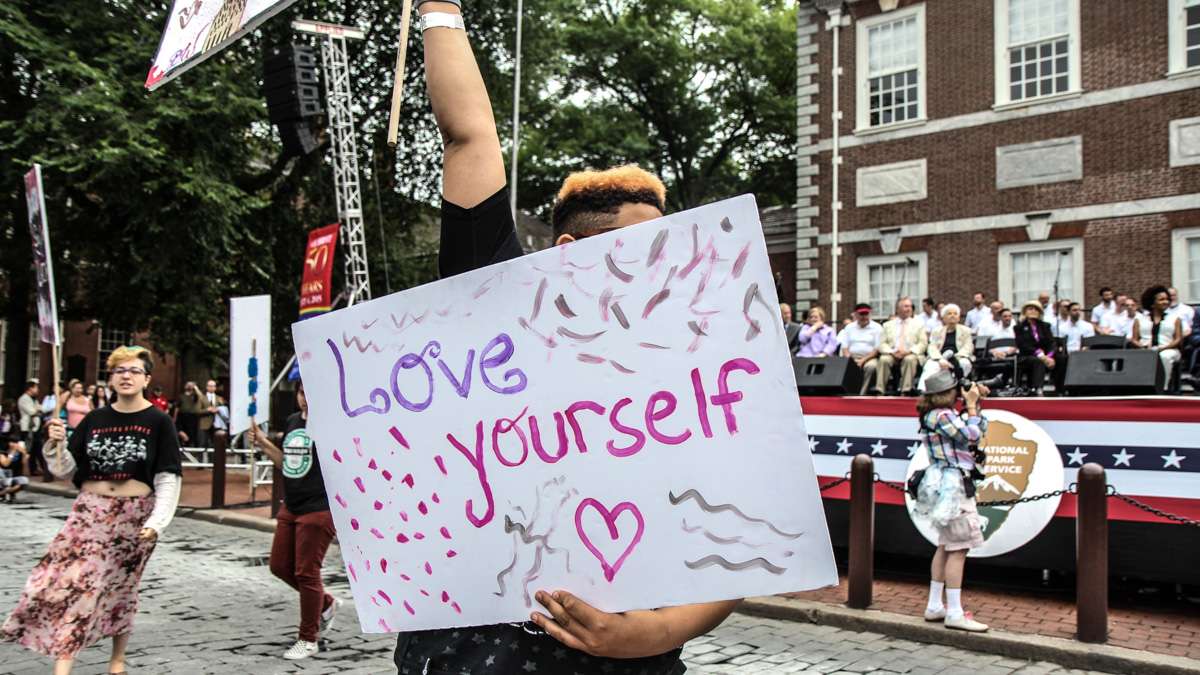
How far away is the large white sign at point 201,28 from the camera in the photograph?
2.22 metres

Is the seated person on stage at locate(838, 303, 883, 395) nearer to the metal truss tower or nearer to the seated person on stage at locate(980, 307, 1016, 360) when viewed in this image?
the seated person on stage at locate(980, 307, 1016, 360)

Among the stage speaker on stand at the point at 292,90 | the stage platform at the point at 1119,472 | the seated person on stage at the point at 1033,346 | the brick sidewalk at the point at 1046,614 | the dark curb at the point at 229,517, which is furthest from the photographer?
the stage speaker on stand at the point at 292,90

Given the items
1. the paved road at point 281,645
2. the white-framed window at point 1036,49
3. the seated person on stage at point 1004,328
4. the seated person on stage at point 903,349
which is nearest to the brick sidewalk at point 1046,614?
the paved road at point 281,645

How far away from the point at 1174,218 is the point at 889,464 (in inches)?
438

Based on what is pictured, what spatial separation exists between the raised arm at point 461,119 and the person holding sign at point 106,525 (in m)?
4.37

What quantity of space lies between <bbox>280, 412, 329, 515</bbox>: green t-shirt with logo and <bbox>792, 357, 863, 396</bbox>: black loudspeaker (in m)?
5.55

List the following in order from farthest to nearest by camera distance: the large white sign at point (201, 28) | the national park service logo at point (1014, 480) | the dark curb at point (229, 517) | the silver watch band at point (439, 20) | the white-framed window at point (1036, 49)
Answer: the white-framed window at point (1036, 49), the dark curb at point (229, 517), the national park service logo at point (1014, 480), the large white sign at point (201, 28), the silver watch band at point (439, 20)

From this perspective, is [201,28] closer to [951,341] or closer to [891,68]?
[951,341]

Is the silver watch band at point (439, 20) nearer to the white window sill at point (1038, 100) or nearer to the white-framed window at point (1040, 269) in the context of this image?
the white-framed window at point (1040, 269)

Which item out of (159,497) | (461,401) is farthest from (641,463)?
(159,497)

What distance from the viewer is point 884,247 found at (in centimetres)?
1966

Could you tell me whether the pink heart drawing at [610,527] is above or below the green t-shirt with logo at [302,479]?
above

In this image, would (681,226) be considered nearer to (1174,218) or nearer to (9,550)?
(9,550)

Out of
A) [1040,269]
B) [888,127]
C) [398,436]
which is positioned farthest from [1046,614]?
[888,127]
